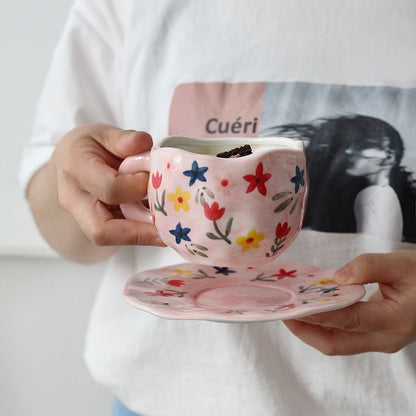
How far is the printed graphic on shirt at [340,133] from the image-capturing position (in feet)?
1.45

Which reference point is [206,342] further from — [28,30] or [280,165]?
→ [28,30]

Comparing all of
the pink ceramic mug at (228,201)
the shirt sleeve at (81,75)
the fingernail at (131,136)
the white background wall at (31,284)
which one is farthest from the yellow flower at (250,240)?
the white background wall at (31,284)

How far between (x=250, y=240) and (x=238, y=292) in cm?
8

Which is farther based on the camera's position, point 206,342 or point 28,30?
point 28,30

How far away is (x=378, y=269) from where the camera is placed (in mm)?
362

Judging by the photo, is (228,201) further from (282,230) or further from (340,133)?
(340,133)

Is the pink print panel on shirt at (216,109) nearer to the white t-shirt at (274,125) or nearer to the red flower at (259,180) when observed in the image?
the white t-shirt at (274,125)

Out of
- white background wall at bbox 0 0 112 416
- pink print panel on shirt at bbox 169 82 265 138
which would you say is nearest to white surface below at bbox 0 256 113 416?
white background wall at bbox 0 0 112 416

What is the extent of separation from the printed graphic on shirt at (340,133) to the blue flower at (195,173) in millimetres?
173

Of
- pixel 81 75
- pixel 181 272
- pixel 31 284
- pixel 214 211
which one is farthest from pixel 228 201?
pixel 31 284

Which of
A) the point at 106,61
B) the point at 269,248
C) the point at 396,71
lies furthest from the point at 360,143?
the point at 106,61

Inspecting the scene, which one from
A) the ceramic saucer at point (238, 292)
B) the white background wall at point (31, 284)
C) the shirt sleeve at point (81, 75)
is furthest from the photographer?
the white background wall at point (31, 284)

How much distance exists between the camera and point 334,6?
472mm

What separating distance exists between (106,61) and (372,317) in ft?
1.18
